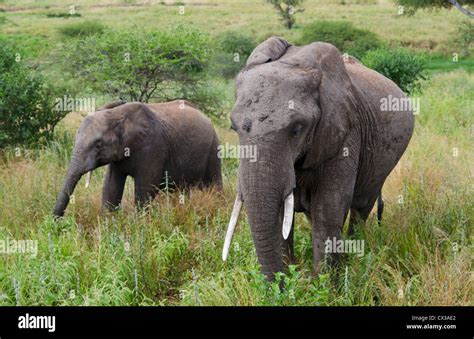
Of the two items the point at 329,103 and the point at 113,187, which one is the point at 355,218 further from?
the point at 113,187

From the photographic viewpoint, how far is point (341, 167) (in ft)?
14.9

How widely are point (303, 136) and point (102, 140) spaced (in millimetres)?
3021

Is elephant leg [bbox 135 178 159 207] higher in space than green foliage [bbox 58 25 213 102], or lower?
lower

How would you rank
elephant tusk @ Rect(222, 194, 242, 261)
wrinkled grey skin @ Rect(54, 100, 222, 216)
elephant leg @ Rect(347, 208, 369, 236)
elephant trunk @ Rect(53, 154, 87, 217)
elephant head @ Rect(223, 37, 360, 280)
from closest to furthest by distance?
elephant head @ Rect(223, 37, 360, 280) < elephant tusk @ Rect(222, 194, 242, 261) < elephant leg @ Rect(347, 208, 369, 236) < elephant trunk @ Rect(53, 154, 87, 217) < wrinkled grey skin @ Rect(54, 100, 222, 216)

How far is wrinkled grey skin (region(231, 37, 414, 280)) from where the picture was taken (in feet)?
12.7

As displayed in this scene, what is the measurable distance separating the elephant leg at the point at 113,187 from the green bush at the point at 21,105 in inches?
145

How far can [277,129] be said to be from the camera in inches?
151

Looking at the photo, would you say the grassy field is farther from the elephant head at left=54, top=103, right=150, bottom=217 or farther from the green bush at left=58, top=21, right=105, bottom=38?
the green bush at left=58, top=21, right=105, bottom=38

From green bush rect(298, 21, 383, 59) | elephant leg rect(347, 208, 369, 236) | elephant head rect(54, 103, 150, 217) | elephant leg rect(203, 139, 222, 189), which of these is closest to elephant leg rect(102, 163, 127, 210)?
elephant head rect(54, 103, 150, 217)

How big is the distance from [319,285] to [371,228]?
1.31 m

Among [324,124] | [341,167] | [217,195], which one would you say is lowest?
[217,195]

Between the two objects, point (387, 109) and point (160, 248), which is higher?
point (387, 109)
